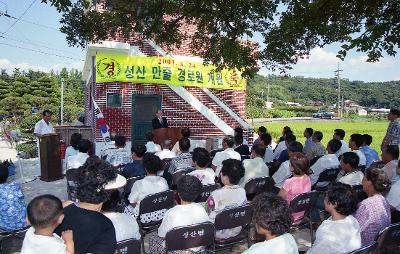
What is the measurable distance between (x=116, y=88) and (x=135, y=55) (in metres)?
1.31

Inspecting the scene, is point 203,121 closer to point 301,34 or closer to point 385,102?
point 301,34

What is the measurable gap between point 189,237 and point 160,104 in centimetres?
1018

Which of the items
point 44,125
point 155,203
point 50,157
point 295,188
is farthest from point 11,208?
point 44,125

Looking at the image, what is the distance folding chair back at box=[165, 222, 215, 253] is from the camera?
3.26 metres

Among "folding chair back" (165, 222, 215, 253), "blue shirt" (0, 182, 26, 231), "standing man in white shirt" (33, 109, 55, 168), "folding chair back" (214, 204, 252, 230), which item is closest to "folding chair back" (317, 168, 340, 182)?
"folding chair back" (214, 204, 252, 230)

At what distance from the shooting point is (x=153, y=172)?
187 inches

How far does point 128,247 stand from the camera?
9.72ft

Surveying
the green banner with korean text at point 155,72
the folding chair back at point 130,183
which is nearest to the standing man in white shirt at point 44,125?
the green banner with korean text at point 155,72

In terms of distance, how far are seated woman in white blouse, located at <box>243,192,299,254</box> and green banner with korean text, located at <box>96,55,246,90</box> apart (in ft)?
31.4

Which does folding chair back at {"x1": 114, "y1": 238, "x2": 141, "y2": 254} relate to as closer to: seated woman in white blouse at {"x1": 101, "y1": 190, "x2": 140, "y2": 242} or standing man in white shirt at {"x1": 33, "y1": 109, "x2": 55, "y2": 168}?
seated woman in white blouse at {"x1": 101, "y1": 190, "x2": 140, "y2": 242}

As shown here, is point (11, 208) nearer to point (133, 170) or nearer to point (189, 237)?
point (133, 170)

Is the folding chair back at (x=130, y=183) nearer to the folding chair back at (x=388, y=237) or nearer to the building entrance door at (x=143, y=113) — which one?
the folding chair back at (x=388, y=237)

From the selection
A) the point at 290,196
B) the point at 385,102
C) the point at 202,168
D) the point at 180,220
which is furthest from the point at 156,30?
the point at 385,102

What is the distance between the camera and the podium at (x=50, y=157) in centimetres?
915
